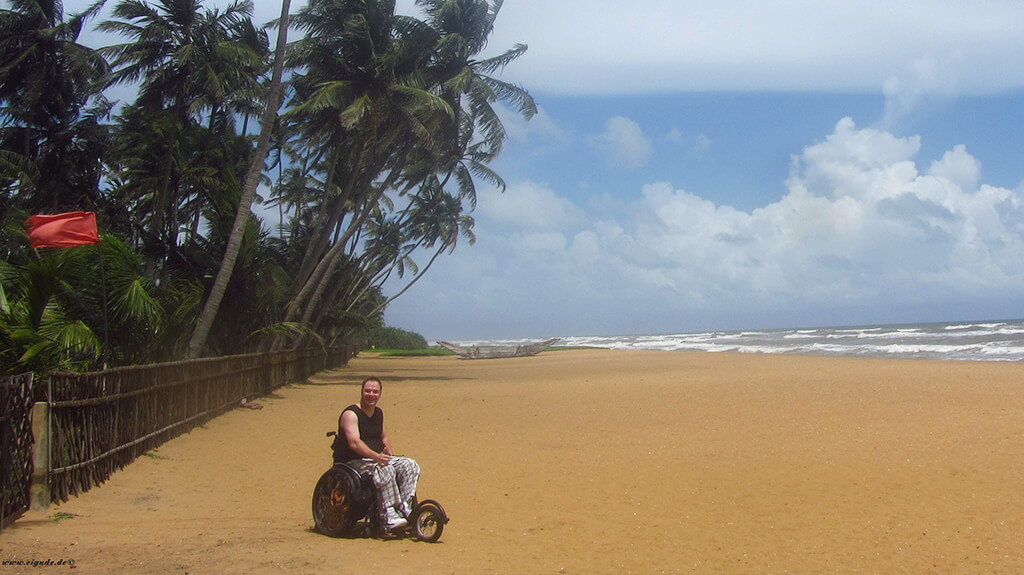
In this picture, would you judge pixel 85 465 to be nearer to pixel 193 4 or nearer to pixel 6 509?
pixel 6 509

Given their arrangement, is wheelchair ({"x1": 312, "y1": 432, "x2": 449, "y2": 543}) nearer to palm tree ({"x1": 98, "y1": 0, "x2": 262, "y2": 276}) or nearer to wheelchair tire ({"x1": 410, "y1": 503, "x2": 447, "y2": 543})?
wheelchair tire ({"x1": 410, "y1": 503, "x2": 447, "y2": 543})

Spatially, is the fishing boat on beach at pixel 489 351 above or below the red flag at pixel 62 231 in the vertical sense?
below

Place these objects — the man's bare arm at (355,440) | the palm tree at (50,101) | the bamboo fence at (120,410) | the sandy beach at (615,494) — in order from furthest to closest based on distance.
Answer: the palm tree at (50,101) → the bamboo fence at (120,410) → the man's bare arm at (355,440) → the sandy beach at (615,494)

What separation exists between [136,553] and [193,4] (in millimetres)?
14583

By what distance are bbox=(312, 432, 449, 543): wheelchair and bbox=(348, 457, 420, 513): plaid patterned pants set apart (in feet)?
0.16

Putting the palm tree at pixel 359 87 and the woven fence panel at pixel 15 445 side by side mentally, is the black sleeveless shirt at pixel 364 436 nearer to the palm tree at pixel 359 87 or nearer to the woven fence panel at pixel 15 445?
the woven fence panel at pixel 15 445

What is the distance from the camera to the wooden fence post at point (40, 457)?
19.0ft

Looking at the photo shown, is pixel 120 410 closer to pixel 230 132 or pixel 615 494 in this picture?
pixel 615 494

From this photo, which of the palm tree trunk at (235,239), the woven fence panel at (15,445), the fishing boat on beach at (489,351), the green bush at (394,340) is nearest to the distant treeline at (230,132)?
the palm tree trunk at (235,239)

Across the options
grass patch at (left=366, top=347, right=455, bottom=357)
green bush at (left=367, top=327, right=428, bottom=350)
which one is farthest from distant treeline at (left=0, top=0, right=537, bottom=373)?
green bush at (left=367, top=327, right=428, bottom=350)

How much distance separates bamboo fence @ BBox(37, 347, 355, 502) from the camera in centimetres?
609

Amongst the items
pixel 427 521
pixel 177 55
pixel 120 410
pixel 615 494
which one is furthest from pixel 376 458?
pixel 177 55

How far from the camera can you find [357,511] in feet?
17.4

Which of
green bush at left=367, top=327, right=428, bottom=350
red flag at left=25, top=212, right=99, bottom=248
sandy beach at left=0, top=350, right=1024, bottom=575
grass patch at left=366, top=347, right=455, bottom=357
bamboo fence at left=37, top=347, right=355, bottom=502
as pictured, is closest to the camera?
sandy beach at left=0, top=350, right=1024, bottom=575
